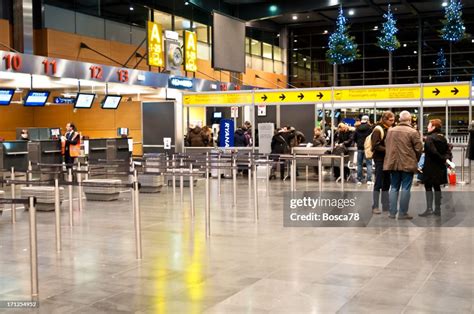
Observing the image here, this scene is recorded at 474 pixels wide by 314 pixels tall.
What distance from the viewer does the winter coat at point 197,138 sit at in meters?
19.3

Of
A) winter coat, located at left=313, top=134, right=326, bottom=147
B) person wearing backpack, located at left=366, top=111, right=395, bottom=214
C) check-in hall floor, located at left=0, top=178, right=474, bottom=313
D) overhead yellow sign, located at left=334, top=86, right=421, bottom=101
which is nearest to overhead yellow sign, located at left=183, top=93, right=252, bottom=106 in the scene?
winter coat, located at left=313, top=134, right=326, bottom=147

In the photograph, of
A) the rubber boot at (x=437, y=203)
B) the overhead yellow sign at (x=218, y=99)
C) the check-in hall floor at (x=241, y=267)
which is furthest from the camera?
the overhead yellow sign at (x=218, y=99)

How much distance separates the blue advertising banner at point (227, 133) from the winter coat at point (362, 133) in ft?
17.1

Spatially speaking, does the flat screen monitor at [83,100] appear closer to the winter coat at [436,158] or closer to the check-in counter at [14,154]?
the check-in counter at [14,154]

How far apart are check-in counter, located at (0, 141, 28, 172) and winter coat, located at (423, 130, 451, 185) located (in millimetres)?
11894

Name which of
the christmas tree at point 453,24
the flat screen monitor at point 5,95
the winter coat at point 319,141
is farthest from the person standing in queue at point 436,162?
the christmas tree at point 453,24

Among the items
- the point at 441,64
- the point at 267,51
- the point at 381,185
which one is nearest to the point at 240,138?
the point at 381,185

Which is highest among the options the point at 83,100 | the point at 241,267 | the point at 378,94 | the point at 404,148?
the point at 83,100

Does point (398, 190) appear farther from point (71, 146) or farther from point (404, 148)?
point (71, 146)

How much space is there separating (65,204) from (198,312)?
7938mm

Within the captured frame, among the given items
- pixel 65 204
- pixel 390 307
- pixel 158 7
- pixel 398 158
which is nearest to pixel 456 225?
pixel 398 158

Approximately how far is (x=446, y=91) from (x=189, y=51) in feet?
42.3

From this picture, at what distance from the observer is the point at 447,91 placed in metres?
16.1

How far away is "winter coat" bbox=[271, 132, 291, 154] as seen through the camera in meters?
17.4
